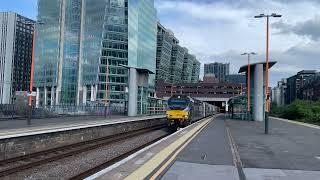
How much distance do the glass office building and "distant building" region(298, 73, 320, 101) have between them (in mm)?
56477

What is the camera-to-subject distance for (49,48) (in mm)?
133375

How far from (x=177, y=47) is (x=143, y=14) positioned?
227 feet

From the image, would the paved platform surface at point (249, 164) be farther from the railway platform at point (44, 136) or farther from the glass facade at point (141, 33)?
the glass facade at point (141, 33)

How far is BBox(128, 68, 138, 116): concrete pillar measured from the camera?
183ft

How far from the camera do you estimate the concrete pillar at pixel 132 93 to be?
2197 inches

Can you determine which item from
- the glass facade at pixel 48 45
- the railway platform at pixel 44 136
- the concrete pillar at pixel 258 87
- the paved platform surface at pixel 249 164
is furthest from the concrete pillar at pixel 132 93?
the glass facade at pixel 48 45

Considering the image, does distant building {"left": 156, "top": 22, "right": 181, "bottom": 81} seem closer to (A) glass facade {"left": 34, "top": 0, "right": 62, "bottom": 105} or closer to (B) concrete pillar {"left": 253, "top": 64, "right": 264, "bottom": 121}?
(A) glass facade {"left": 34, "top": 0, "right": 62, "bottom": 105}

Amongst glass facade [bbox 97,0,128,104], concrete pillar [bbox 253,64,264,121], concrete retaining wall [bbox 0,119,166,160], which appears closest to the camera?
concrete retaining wall [bbox 0,119,166,160]

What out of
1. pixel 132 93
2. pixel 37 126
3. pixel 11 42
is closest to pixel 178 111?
pixel 132 93

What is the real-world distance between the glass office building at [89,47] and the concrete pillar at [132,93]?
188ft

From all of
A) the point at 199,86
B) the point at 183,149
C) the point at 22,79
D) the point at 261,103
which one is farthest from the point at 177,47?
the point at 183,149

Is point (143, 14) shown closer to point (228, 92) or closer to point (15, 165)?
point (228, 92)

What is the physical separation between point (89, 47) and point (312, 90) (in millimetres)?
83504

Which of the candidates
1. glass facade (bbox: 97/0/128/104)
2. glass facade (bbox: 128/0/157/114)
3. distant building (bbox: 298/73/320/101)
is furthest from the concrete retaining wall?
distant building (bbox: 298/73/320/101)
